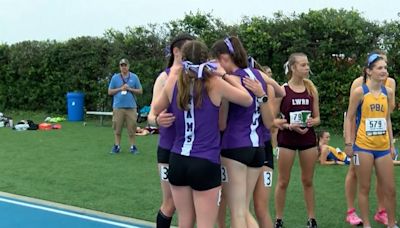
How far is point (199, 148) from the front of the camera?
4.01m

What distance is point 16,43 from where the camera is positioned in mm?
22062

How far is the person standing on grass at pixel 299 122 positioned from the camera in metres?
5.76

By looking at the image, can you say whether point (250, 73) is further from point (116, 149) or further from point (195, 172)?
point (116, 149)

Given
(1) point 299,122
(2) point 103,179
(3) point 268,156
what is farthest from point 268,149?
Answer: (2) point 103,179

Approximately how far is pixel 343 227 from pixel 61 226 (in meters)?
3.10

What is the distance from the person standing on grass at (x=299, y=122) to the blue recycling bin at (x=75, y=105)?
1442cm

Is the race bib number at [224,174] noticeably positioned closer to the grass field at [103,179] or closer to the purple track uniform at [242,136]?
the purple track uniform at [242,136]

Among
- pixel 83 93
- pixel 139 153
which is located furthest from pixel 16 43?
pixel 139 153

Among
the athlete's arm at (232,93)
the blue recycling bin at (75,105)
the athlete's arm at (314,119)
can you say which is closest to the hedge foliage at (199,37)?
the blue recycling bin at (75,105)

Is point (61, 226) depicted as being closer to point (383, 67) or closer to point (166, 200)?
point (166, 200)

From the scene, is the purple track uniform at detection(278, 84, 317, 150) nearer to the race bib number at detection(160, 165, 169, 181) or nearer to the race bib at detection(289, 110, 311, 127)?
the race bib at detection(289, 110, 311, 127)

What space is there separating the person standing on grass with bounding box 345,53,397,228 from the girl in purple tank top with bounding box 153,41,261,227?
1935mm

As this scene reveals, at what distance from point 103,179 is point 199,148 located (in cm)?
504

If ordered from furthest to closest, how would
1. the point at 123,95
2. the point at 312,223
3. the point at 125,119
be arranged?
1. the point at 125,119
2. the point at 123,95
3. the point at 312,223
